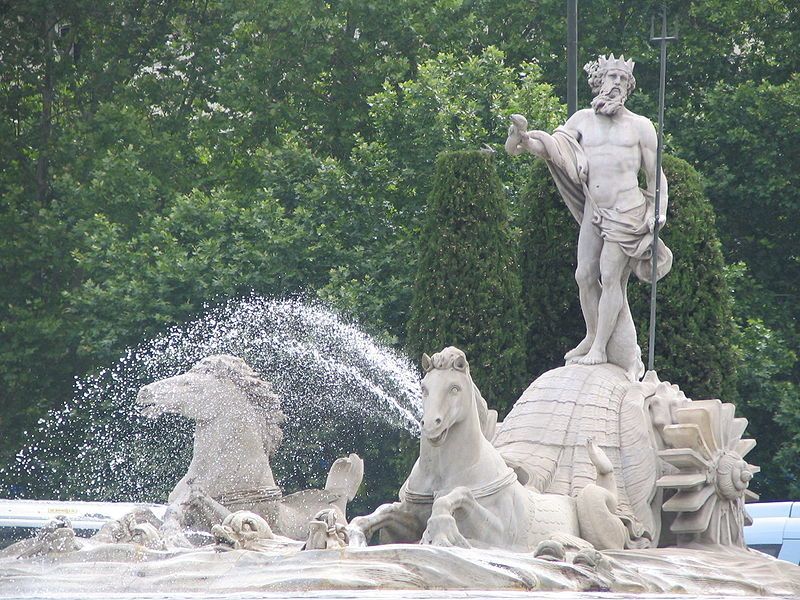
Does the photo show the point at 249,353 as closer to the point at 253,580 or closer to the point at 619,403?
the point at 619,403

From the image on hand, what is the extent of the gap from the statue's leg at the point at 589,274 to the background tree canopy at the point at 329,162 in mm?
6761

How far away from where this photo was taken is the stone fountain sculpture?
10.9m

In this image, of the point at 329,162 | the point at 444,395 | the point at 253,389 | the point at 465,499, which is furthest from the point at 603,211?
the point at 329,162

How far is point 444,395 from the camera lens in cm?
1218

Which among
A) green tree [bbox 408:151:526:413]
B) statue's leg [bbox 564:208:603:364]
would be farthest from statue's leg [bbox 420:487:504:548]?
green tree [bbox 408:151:526:413]

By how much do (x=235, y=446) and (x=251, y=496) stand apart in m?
0.37

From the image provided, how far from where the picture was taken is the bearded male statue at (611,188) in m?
14.9

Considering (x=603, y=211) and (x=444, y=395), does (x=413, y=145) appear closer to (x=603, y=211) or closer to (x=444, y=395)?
(x=603, y=211)

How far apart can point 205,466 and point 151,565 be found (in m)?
2.62

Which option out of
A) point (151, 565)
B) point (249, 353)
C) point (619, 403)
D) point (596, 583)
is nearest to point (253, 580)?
point (151, 565)

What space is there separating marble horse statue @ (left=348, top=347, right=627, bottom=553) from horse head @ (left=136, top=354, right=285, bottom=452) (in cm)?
142

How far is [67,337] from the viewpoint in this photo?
26.2m

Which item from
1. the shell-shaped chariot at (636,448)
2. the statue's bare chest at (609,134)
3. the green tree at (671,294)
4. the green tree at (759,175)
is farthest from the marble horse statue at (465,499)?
the green tree at (759,175)

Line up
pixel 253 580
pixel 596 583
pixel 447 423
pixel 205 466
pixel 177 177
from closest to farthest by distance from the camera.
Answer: pixel 253 580 → pixel 596 583 → pixel 447 423 → pixel 205 466 → pixel 177 177
